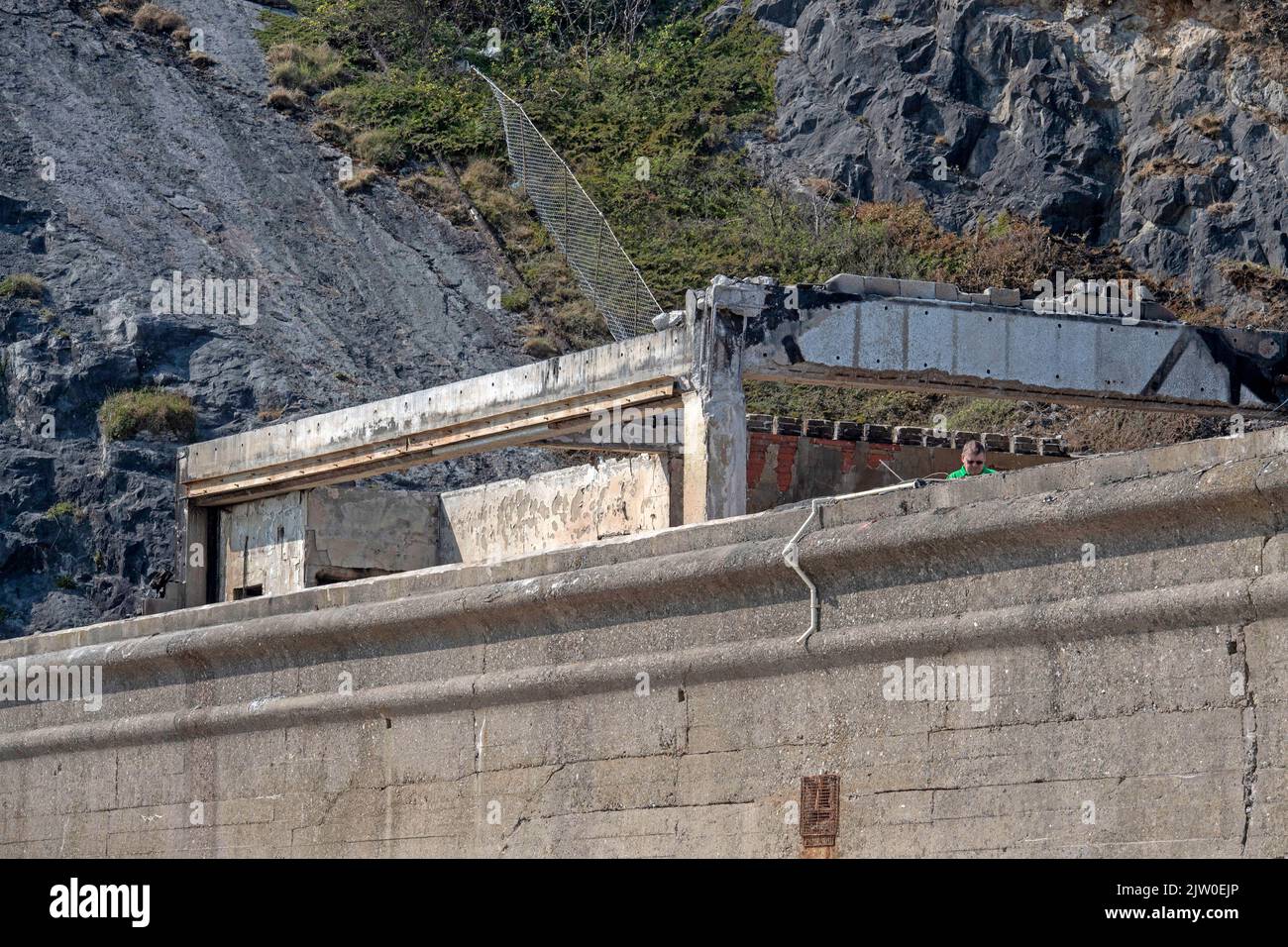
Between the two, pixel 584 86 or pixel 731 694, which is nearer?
pixel 731 694

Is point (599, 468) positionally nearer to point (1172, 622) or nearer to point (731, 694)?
point (731, 694)

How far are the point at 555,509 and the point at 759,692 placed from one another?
6.77 m

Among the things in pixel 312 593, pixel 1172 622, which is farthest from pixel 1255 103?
pixel 1172 622

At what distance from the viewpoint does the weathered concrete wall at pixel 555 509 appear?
45.7 feet

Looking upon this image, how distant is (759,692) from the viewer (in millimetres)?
8094

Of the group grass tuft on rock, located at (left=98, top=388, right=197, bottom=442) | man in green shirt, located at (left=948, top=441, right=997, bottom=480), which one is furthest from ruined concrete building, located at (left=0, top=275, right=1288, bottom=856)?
grass tuft on rock, located at (left=98, top=388, right=197, bottom=442)

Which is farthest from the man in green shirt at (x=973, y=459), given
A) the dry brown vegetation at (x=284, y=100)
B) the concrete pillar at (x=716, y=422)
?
the dry brown vegetation at (x=284, y=100)

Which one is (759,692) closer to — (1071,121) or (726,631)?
(726,631)

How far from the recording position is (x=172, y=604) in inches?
582

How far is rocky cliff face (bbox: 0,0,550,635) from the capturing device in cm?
Answer: 2305

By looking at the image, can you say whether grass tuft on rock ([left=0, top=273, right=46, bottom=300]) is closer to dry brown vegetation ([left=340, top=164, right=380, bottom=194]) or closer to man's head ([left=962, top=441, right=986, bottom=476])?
dry brown vegetation ([left=340, top=164, right=380, bottom=194])

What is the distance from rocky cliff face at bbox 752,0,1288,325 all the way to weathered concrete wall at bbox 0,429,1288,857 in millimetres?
18079

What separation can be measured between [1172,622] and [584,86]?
97.1 feet

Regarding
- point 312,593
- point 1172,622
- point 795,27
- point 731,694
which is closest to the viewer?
point 1172,622
